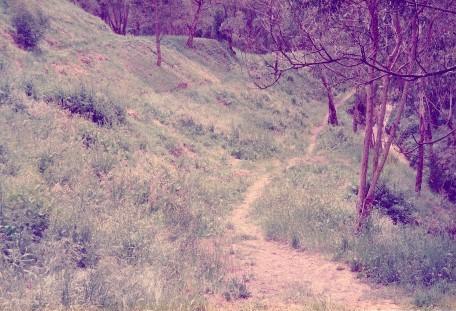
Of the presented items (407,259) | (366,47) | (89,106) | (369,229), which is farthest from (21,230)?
(366,47)

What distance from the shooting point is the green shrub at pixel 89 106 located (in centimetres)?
1438

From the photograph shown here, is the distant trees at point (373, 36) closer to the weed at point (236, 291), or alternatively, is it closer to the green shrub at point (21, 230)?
the weed at point (236, 291)

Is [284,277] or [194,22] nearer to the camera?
[284,277]

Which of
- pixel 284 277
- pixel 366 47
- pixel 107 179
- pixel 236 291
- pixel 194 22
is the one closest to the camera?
pixel 236 291

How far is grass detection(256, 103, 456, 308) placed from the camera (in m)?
7.48

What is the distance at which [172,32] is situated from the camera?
49781mm

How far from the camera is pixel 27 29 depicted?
21.9 metres

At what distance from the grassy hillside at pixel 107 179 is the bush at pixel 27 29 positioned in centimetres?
49

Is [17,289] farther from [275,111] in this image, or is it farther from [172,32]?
[172,32]

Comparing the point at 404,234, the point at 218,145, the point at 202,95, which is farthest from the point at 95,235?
the point at 202,95

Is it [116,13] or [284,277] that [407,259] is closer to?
[284,277]

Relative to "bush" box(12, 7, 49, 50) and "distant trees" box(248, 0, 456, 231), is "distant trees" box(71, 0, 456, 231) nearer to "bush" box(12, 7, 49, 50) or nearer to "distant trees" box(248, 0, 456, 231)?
"distant trees" box(248, 0, 456, 231)

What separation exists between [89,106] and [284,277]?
9595mm

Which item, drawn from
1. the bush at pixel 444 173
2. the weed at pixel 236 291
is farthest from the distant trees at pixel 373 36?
the bush at pixel 444 173
